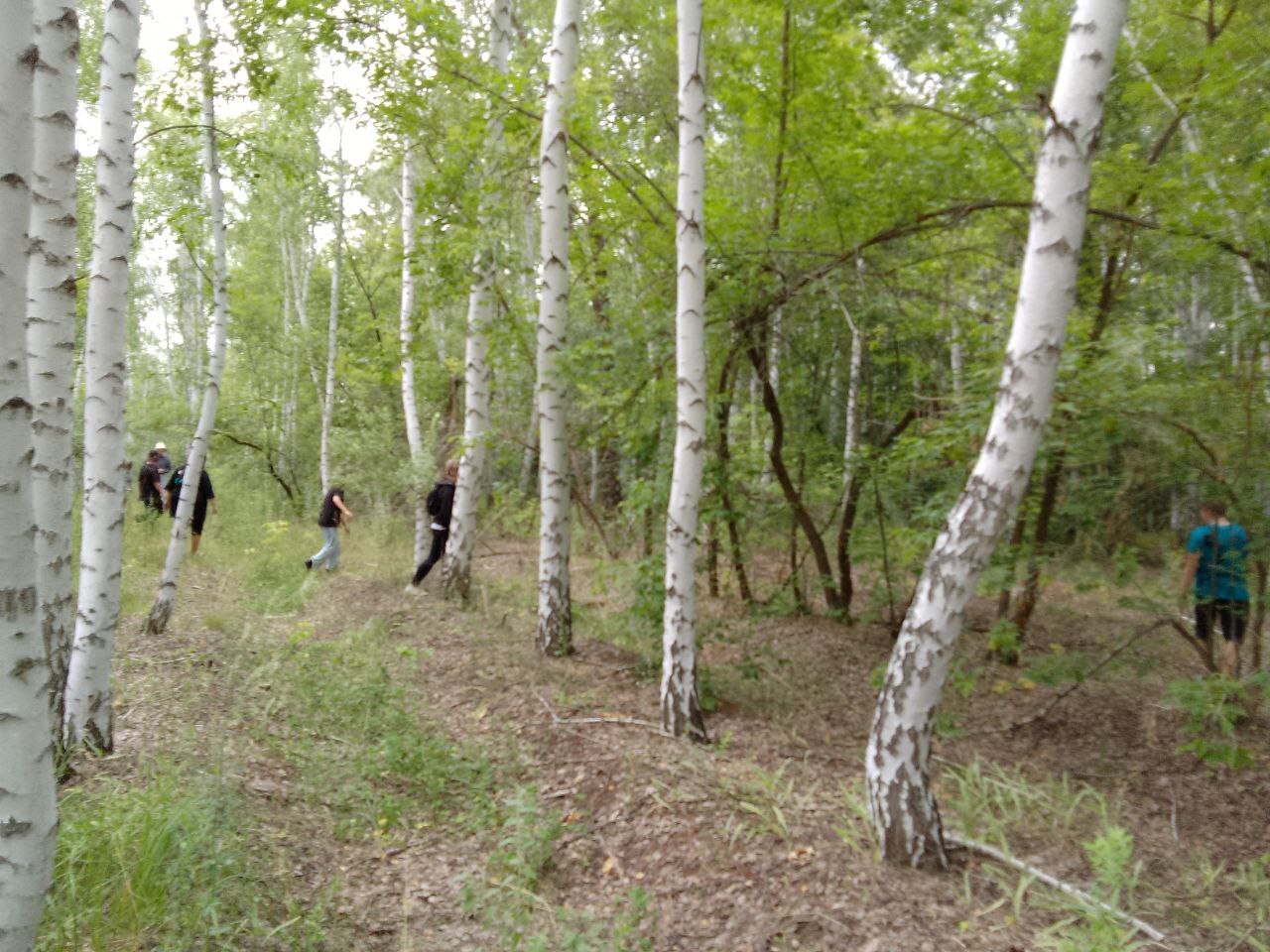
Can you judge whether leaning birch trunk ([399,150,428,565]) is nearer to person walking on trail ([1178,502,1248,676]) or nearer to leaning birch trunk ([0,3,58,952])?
person walking on trail ([1178,502,1248,676])

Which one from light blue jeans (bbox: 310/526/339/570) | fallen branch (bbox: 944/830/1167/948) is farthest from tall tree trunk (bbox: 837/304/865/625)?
light blue jeans (bbox: 310/526/339/570)

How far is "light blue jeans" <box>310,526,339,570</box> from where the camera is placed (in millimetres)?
11359

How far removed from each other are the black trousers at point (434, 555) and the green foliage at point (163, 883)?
20.9ft

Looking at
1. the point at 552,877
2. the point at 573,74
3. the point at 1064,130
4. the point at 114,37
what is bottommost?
the point at 552,877

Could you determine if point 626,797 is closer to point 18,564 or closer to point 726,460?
point 726,460

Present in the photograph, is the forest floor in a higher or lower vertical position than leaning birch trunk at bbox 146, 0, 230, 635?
lower

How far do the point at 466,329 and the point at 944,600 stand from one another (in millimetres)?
6195

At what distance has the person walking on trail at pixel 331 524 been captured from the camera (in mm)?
11108

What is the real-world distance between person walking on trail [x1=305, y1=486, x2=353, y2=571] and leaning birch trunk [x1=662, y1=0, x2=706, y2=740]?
23.0 ft

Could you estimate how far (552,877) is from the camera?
13.6 feet

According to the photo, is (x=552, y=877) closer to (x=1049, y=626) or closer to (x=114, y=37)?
(x=114, y=37)

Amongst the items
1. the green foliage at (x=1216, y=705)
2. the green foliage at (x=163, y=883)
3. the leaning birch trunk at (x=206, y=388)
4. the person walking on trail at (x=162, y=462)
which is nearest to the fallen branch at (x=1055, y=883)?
the green foliage at (x=1216, y=705)

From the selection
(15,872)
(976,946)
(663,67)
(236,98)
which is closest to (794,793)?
(976,946)

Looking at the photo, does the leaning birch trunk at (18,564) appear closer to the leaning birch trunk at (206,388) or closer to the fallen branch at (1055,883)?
the fallen branch at (1055,883)
